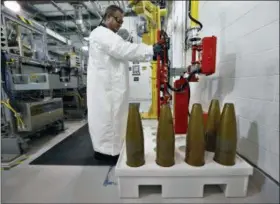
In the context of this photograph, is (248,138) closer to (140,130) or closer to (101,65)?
(140,130)

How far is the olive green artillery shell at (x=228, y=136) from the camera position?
1.02 m

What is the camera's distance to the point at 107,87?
5.25ft

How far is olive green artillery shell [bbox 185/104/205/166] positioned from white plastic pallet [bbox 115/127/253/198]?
0.16 ft

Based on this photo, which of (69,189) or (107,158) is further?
(107,158)

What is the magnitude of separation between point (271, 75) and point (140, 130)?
0.84m

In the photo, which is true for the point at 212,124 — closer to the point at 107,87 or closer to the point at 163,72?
the point at 163,72

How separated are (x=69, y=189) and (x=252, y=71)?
5.28 feet

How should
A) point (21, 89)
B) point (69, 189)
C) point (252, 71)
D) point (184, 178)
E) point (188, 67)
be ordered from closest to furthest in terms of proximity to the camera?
point (184, 178)
point (252, 71)
point (69, 189)
point (188, 67)
point (21, 89)

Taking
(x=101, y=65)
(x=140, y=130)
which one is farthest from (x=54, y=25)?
(x=140, y=130)

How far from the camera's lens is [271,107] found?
962 millimetres

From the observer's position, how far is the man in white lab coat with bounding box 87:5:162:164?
5.17 feet

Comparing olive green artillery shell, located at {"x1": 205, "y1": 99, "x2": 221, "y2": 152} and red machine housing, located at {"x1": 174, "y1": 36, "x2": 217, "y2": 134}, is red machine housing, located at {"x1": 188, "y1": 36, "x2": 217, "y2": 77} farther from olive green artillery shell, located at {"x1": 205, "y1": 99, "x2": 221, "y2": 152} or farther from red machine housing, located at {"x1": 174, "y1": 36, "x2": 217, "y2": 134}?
olive green artillery shell, located at {"x1": 205, "y1": 99, "x2": 221, "y2": 152}

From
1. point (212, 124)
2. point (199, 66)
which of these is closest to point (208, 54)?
point (199, 66)

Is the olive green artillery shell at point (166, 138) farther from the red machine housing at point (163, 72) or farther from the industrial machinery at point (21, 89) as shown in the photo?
the industrial machinery at point (21, 89)
